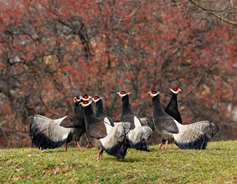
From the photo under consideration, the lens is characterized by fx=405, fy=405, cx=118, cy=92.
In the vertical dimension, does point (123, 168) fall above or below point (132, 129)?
below

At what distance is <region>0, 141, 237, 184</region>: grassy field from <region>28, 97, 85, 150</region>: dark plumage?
0.72m

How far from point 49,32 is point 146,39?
201 inches

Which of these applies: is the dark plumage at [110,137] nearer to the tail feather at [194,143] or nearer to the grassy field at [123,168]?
the grassy field at [123,168]

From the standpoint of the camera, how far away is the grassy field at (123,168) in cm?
794

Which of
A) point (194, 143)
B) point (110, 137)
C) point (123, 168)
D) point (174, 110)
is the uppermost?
point (174, 110)

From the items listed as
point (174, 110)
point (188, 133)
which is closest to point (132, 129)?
point (188, 133)

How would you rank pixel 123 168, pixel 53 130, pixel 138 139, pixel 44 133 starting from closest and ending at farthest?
pixel 123 168, pixel 138 139, pixel 44 133, pixel 53 130

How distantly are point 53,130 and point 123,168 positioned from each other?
3.46 m

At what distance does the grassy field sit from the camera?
7.94 meters

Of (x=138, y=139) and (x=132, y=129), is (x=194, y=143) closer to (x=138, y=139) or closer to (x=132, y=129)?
(x=138, y=139)

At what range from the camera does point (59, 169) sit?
8828mm

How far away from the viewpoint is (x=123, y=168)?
8.55m

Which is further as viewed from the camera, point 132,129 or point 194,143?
point 194,143

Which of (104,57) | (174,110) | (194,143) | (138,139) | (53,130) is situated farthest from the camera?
(104,57)
